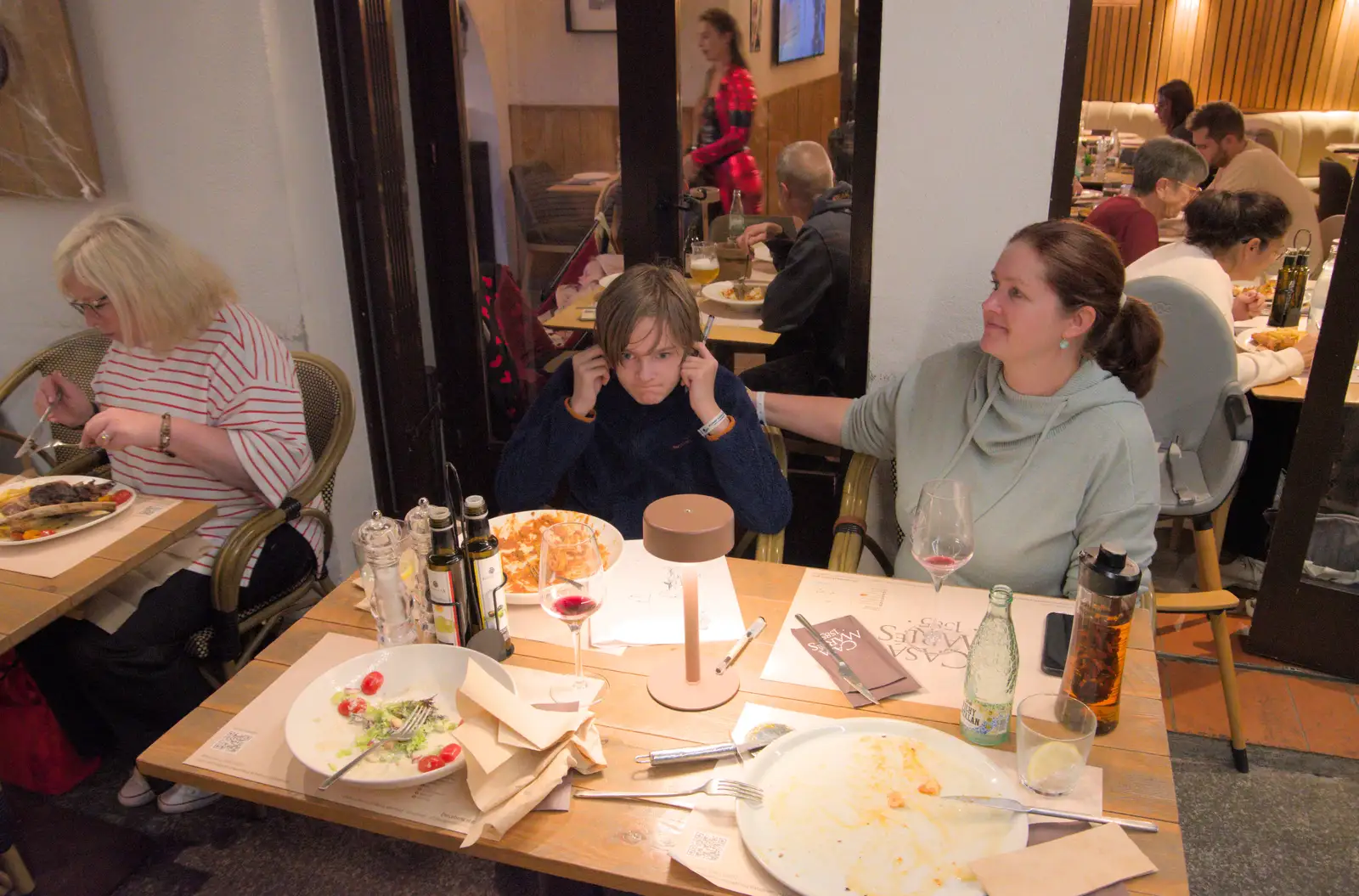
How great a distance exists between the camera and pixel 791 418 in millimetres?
2150

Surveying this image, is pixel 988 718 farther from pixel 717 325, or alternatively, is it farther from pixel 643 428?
pixel 717 325

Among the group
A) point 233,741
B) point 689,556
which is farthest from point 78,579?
point 689,556

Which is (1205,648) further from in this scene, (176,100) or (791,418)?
(176,100)

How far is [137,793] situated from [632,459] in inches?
54.2

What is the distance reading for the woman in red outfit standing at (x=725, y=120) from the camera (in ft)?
8.68

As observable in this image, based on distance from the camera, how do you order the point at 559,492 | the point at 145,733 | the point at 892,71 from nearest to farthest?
the point at 892,71 → the point at 145,733 → the point at 559,492

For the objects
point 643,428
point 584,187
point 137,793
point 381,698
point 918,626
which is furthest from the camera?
point 584,187

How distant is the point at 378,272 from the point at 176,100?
0.68 metres

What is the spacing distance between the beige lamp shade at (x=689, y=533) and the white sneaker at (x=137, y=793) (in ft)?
5.42

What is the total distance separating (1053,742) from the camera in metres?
1.15

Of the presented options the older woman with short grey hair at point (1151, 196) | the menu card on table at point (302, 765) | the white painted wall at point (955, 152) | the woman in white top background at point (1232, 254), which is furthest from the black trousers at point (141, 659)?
the older woman with short grey hair at point (1151, 196)

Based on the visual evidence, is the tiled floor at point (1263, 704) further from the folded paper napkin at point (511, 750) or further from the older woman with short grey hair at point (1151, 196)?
the folded paper napkin at point (511, 750)

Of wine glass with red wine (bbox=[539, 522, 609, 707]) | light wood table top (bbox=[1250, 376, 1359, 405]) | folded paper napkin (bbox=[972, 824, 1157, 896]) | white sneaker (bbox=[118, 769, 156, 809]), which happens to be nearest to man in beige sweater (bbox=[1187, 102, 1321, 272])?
light wood table top (bbox=[1250, 376, 1359, 405])

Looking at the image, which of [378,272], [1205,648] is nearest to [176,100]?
[378,272]
